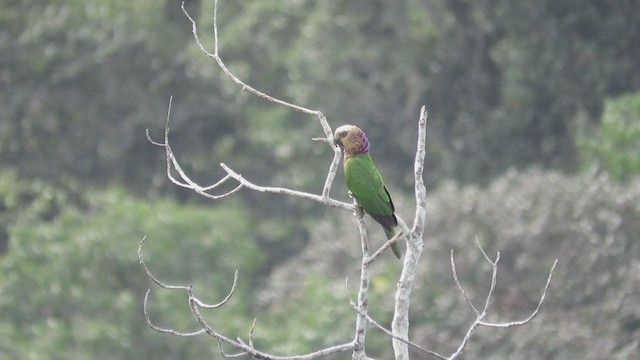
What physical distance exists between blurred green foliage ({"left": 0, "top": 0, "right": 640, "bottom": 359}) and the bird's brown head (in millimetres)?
6953

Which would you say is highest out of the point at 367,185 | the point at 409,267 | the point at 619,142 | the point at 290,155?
the point at 290,155

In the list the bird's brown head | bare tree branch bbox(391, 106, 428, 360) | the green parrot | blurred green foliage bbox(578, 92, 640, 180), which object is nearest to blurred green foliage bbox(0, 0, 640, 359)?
blurred green foliage bbox(578, 92, 640, 180)

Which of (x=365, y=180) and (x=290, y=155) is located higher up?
(x=290, y=155)

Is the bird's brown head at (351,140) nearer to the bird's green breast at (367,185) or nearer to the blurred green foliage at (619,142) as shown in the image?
the bird's green breast at (367,185)

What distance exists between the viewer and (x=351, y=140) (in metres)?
6.93

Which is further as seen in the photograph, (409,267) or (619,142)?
(619,142)

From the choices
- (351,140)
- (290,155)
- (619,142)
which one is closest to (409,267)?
(351,140)

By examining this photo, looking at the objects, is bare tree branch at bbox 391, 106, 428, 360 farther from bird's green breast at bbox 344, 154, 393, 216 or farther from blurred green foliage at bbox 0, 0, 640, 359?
blurred green foliage at bbox 0, 0, 640, 359

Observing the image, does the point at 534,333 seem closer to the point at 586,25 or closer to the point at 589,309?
the point at 589,309

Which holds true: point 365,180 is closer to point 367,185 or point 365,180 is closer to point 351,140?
point 367,185

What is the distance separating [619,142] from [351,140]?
1054 centimetres

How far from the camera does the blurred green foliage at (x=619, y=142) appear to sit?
1680cm

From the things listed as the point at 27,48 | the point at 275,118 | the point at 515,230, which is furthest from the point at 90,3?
the point at 515,230

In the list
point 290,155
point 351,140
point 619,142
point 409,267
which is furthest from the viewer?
point 290,155
